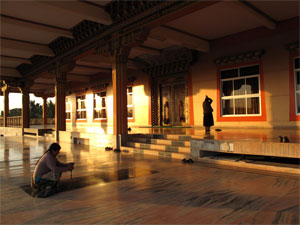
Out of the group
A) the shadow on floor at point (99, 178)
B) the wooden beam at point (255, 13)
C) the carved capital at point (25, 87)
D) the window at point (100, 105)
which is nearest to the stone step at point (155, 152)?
the shadow on floor at point (99, 178)

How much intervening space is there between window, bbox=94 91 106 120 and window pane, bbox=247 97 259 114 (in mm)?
10190

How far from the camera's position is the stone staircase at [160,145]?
6707mm

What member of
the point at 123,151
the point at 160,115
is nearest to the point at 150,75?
the point at 160,115

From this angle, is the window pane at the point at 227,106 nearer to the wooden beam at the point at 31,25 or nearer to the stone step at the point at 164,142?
the stone step at the point at 164,142

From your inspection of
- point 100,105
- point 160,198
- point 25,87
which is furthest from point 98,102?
point 160,198

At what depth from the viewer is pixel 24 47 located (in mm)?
11273

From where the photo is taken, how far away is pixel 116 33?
843cm

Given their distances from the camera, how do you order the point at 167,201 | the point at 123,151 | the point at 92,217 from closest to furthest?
the point at 92,217 → the point at 167,201 → the point at 123,151

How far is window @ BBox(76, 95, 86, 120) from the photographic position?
19.5m

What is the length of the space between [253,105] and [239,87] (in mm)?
945

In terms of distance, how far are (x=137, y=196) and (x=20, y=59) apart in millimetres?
13456

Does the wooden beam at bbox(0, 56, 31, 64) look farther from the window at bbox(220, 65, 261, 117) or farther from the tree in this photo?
the tree

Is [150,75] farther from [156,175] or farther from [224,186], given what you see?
[224,186]

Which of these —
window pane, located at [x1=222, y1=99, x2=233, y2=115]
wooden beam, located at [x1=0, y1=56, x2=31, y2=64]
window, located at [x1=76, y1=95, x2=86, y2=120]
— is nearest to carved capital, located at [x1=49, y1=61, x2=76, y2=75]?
wooden beam, located at [x1=0, y1=56, x2=31, y2=64]
